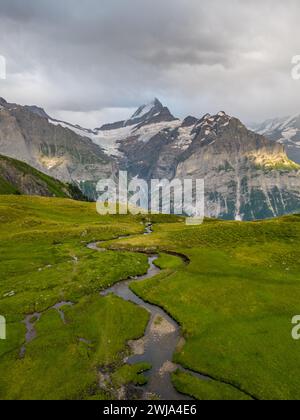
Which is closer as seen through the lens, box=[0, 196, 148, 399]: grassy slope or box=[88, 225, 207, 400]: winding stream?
box=[88, 225, 207, 400]: winding stream

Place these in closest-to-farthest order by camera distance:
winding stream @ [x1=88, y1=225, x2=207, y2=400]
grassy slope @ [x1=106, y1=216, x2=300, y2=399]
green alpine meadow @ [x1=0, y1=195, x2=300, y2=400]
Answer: winding stream @ [x1=88, y1=225, x2=207, y2=400] → green alpine meadow @ [x1=0, y1=195, x2=300, y2=400] → grassy slope @ [x1=106, y1=216, x2=300, y2=399]

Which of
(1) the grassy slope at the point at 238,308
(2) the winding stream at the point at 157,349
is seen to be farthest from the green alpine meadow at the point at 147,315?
(2) the winding stream at the point at 157,349

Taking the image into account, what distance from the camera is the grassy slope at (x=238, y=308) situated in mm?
38562

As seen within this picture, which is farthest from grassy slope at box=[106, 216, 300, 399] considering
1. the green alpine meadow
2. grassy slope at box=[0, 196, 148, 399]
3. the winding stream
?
grassy slope at box=[0, 196, 148, 399]

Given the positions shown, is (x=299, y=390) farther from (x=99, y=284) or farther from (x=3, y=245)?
(x=3, y=245)

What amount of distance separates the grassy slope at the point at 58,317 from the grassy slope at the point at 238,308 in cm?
728

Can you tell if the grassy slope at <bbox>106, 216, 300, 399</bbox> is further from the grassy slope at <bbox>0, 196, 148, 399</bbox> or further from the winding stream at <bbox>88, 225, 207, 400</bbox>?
the grassy slope at <bbox>0, 196, 148, 399</bbox>

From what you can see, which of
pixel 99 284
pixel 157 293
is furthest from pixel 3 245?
pixel 157 293

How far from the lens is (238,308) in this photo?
54500 millimetres

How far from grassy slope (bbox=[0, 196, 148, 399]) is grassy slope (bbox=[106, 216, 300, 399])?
7275 mm

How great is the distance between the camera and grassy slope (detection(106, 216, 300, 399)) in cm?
3856

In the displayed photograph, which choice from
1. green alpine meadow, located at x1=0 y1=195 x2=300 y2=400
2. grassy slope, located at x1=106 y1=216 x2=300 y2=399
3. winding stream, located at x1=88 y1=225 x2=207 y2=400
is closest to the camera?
winding stream, located at x1=88 y1=225 x2=207 y2=400

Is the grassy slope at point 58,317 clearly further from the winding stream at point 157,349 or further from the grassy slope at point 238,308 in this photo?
the grassy slope at point 238,308
